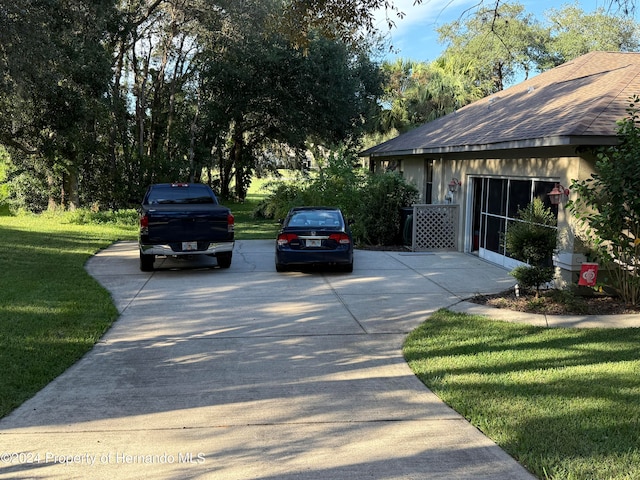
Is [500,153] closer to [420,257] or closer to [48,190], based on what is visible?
[420,257]

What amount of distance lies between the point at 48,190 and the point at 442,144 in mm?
19004

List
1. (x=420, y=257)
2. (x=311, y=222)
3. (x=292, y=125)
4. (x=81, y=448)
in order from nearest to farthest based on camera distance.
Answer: (x=81, y=448), (x=311, y=222), (x=420, y=257), (x=292, y=125)

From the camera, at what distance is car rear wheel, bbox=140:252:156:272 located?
39.9 feet

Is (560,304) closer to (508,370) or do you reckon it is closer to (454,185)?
(508,370)

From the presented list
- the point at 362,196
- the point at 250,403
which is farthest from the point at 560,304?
the point at 362,196

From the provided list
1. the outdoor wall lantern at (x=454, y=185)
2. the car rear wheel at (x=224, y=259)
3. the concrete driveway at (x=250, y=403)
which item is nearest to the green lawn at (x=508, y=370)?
the concrete driveway at (x=250, y=403)

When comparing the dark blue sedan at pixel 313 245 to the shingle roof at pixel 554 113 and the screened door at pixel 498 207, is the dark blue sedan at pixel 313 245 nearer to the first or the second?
the screened door at pixel 498 207

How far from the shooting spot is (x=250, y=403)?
5102mm

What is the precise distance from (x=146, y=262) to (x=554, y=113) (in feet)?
29.9

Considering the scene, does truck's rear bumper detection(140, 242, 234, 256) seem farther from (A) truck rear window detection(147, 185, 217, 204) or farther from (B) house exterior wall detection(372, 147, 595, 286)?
(B) house exterior wall detection(372, 147, 595, 286)

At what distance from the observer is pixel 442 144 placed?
50.6 ft

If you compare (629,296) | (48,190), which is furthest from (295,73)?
(629,296)

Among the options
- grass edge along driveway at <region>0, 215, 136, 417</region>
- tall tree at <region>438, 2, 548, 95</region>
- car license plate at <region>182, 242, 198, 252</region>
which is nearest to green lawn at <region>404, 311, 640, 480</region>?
grass edge along driveway at <region>0, 215, 136, 417</region>

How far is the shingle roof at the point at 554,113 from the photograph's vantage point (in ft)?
31.4
